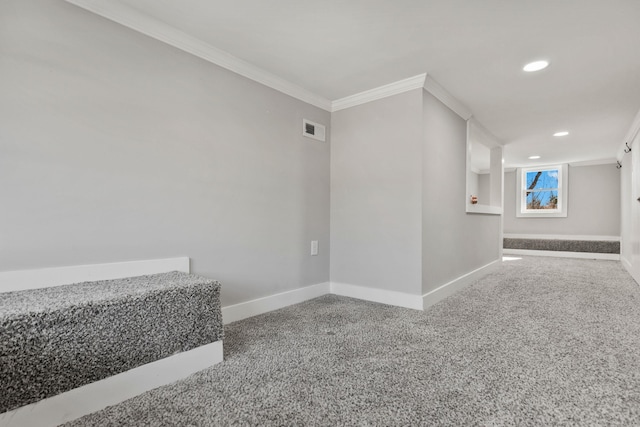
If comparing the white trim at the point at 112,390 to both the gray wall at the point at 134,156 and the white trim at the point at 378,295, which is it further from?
the white trim at the point at 378,295

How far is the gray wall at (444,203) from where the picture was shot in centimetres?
266

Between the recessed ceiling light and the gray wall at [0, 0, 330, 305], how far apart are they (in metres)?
1.85

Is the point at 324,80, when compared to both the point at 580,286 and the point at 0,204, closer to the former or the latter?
the point at 0,204

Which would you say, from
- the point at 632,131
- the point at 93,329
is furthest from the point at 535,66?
the point at 93,329

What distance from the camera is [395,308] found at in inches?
102

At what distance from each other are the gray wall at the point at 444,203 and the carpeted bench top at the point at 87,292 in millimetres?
1846

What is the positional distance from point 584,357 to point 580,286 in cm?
228

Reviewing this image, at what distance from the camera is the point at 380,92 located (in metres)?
2.76

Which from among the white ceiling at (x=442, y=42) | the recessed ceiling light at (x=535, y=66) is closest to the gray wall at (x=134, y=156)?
the white ceiling at (x=442, y=42)

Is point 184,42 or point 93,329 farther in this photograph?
point 184,42

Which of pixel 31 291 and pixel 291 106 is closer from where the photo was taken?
pixel 31 291

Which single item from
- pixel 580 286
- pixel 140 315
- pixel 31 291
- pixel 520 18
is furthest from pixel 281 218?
pixel 580 286

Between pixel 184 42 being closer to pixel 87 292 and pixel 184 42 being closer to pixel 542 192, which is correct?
pixel 87 292

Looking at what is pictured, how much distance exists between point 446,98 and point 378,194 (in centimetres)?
112
